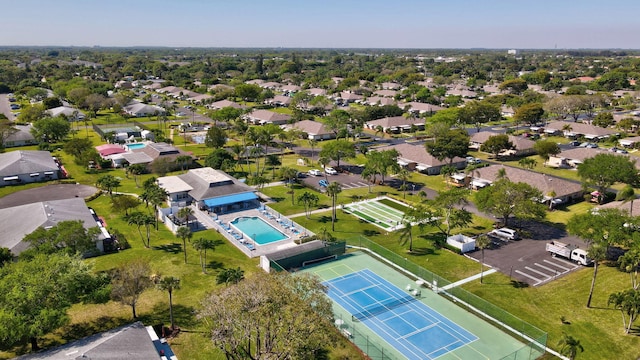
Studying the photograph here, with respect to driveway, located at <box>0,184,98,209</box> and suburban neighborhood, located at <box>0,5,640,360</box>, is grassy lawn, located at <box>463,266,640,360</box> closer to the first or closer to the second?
suburban neighborhood, located at <box>0,5,640,360</box>

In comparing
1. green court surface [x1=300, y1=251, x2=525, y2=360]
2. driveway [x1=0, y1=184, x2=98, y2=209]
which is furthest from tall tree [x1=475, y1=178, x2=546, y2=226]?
driveway [x1=0, y1=184, x2=98, y2=209]

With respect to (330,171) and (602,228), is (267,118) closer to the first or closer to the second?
(330,171)

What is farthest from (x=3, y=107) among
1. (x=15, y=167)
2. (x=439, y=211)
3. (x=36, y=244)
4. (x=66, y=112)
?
(x=439, y=211)

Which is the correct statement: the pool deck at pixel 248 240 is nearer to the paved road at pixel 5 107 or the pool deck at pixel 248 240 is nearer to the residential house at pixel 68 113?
the residential house at pixel 68 113

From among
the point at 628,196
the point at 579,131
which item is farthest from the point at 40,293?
the point at 579,131

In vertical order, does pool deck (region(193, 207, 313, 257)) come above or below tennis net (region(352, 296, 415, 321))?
above

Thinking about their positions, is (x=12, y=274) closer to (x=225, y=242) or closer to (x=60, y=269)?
(x=60, y=269)
